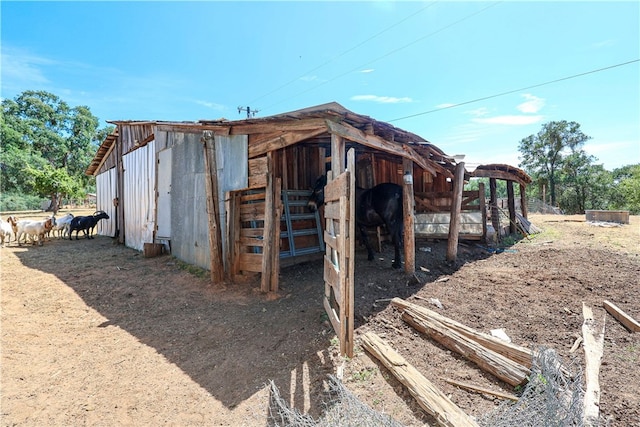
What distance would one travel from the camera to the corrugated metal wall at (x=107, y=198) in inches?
475

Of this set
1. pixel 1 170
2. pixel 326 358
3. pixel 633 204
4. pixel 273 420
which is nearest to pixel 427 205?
pixel 326 358

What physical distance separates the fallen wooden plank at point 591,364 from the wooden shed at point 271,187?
1893mm

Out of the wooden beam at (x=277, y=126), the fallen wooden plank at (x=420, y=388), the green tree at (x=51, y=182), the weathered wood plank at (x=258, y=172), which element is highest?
the green tree at (x=51, y=182)

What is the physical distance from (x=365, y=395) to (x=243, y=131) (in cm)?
468

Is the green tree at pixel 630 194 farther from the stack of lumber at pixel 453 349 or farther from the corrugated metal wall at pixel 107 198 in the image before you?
the corrugated metal wall at pixel 107 198

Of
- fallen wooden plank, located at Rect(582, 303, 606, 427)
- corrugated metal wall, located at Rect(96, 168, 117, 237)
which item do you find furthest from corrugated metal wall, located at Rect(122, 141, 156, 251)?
fallen wooden plank, located at Rect(582, 303, 606, 427)

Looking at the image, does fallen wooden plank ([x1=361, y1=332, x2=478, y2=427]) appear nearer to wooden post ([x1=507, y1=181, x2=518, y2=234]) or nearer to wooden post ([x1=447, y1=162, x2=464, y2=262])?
wooden post ([x1=447, y1=162, x2=464, y2=262])

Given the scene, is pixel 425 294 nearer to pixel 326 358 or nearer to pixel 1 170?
pixel 326 358

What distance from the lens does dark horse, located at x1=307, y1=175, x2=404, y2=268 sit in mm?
6445

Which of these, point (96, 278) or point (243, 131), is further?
point (96, 278)

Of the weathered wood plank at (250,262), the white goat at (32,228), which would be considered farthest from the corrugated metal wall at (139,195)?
the weathered wood plank at (250,262)

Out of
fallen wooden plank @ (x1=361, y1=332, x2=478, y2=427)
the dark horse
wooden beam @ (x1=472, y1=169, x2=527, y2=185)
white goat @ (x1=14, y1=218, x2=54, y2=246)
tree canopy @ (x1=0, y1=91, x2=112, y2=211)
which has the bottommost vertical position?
fallen wooden plank @ (x1=361, y1=332, x2=478, y2=427)

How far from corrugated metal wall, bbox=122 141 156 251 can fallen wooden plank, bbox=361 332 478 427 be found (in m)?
7.78

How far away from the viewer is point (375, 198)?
6688 mm
